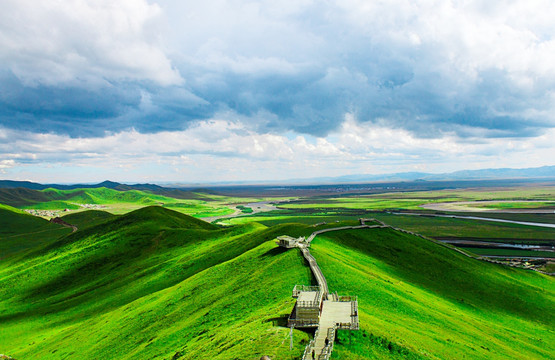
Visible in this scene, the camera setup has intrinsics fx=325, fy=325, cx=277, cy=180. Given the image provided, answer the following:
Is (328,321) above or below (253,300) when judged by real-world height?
above

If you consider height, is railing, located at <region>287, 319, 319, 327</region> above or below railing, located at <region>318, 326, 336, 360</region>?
below

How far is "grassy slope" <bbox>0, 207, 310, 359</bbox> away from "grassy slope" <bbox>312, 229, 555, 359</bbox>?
7506 millimetres

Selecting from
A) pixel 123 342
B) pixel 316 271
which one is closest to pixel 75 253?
pixel 123 342

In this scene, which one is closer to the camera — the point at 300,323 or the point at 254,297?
the point at 300,323

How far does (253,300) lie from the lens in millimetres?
46438

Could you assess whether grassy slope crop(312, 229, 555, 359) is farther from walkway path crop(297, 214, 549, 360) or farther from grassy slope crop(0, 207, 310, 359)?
grassy slope crop(0, 207, 310, 359)

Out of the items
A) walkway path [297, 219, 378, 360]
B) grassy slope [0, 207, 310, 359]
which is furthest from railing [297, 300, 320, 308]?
grassy slope [0, 207, 310, 359]

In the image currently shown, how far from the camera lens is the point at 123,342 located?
51.7 m

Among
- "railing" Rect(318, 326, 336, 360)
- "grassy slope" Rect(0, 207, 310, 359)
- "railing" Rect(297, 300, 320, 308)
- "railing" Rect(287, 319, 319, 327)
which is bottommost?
"grassy slope" Rect(0, 207, 310, 359)

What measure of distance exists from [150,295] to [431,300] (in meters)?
57.7

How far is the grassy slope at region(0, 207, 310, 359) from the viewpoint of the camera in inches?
1567

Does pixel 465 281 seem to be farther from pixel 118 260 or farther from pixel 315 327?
pixel 118 260

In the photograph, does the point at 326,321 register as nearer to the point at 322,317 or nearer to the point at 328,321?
the point at 328,321

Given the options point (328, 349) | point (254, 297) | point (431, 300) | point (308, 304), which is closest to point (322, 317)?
point (308, 304)
